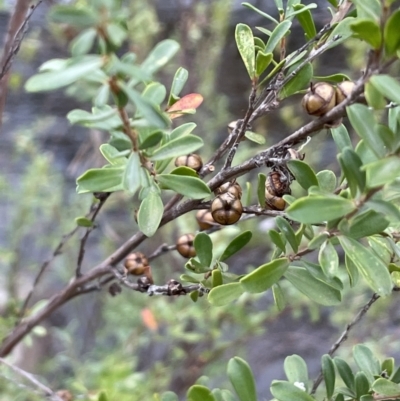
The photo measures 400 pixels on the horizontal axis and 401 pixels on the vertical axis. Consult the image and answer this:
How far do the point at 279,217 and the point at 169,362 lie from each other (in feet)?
3.78

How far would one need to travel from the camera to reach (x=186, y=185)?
302mm

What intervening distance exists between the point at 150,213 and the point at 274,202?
0.10m

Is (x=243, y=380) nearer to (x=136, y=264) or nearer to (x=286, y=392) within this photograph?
(x=286, y=392)

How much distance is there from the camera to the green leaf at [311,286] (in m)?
0.30

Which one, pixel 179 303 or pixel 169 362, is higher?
pixel 179 303

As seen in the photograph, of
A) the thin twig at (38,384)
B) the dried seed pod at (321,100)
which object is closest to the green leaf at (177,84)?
the dried seed pod at (321,100)

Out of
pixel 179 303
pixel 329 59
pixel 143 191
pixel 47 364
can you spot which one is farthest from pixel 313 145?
pixel 143 191

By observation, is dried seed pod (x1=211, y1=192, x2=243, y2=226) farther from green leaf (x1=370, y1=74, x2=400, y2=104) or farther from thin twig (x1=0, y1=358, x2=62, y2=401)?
thin twig (x1=0, y1=358, x2=62, y2=401)

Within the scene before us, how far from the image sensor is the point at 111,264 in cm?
50

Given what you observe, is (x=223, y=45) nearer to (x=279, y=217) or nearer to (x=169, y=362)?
(x=169, y=362)

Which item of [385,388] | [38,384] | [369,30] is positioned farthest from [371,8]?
[38,384]

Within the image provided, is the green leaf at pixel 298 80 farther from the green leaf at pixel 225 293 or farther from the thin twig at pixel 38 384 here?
the thin twig at pixel 38 384

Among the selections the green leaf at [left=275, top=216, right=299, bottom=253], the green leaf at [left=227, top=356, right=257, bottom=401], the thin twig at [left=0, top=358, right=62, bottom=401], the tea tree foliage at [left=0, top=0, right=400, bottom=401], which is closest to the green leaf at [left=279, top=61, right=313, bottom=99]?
the tea tree foliage at [left=0, top=0, right=400, bottom=401]

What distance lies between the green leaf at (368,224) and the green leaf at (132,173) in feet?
0.39
